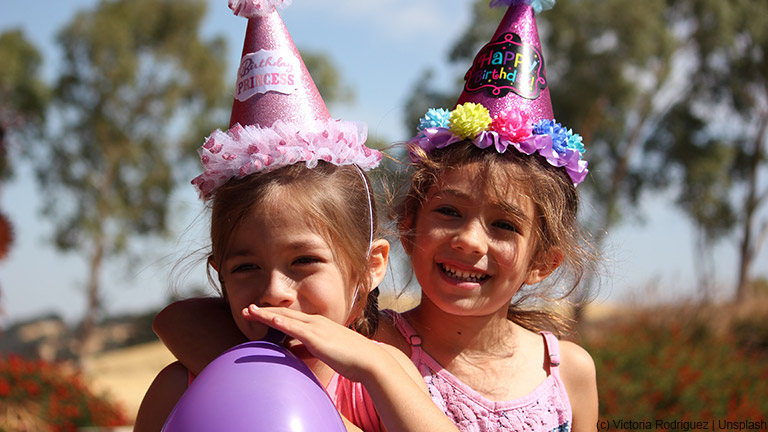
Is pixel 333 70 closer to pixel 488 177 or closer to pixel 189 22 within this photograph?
pixel 189 22

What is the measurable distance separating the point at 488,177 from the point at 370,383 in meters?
0.95

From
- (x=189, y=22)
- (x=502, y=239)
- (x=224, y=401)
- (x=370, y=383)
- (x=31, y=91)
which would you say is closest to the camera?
(x=224, y=401)

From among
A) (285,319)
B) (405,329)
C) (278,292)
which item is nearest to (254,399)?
(285,319)

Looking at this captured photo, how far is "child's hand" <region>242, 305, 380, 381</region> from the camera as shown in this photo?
1680mm

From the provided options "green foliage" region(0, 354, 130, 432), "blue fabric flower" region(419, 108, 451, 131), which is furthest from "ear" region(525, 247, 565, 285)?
"green foliage" region(0, 354, 130, 432)

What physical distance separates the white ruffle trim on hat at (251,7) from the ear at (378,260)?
30.9 inches

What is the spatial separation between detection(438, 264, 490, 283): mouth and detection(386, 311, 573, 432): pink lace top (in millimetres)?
310

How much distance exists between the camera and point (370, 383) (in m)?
1.72

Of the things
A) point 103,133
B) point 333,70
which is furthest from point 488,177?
point 103,133

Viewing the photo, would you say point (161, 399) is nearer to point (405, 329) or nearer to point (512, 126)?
point (405, 329)

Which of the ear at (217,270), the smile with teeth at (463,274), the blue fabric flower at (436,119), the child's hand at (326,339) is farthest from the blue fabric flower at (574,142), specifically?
the ear at (217,270)

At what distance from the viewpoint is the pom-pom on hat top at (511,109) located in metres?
2.46

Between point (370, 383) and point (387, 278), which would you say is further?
point (387, 278)

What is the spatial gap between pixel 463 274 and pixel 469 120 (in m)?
0.54
